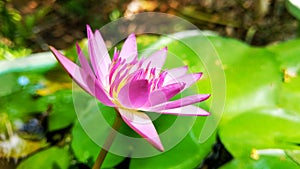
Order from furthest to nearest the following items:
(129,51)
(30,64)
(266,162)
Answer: (30,64)
(266,162)
(129,51)

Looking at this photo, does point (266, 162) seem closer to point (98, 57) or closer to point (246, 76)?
point (246, 76)

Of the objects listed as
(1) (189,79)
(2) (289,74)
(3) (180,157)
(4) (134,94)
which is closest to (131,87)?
(4) (134,94)

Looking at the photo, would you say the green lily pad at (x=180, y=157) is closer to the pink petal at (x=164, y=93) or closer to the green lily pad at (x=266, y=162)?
the green lily pad at (x=266, y=162)

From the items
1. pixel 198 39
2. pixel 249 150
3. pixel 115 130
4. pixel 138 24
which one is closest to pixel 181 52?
pixel 198 39

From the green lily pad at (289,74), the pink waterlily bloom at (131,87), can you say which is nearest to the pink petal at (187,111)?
the pink waterlily bloom at (131,87)

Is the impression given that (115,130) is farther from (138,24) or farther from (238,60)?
(138,24)

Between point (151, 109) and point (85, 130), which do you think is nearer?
point (151, 109)

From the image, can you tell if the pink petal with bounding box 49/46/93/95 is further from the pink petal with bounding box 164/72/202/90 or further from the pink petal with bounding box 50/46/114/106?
the pink petal with bounding box 164/72/202/90
